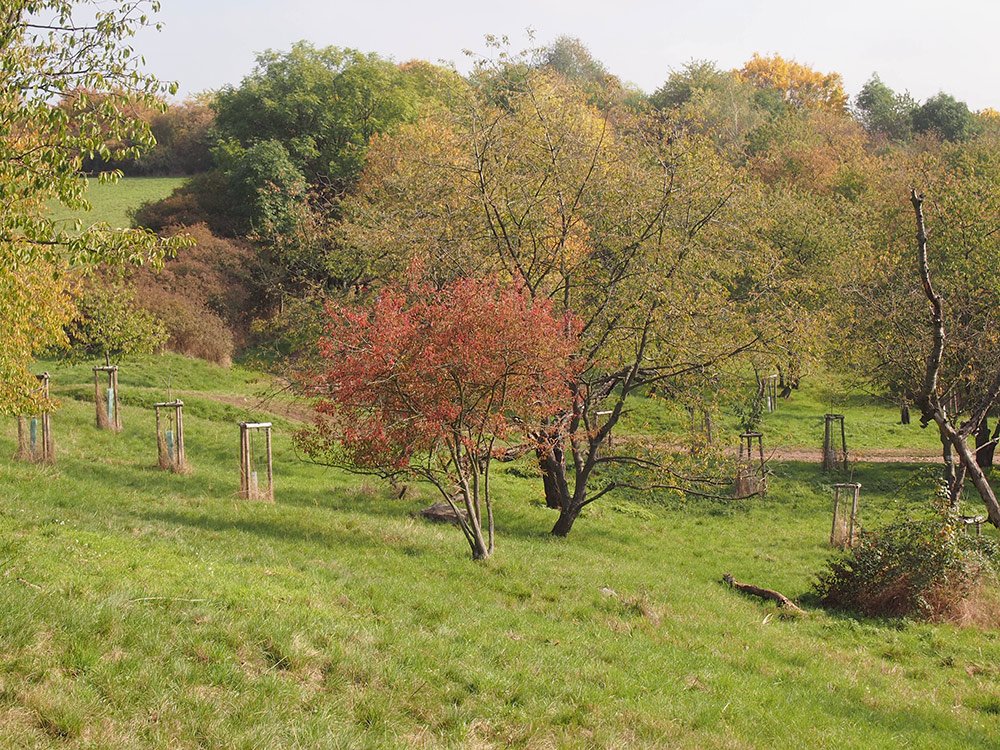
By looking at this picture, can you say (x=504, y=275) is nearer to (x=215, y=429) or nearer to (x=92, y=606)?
(x=215, y=429)

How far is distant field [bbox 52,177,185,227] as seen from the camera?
5809cm

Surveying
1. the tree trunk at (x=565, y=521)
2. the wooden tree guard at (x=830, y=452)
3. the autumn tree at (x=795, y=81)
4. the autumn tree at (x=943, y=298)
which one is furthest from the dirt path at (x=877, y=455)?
the autumn tree at (x=795, y=81)

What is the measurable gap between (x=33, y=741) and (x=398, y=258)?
20.8 metres

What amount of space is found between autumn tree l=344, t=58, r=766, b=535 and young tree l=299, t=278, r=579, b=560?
3680mm

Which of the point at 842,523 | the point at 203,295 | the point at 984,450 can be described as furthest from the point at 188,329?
the point at 984,450

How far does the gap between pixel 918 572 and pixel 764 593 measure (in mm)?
2826

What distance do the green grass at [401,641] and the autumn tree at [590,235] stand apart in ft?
14.2

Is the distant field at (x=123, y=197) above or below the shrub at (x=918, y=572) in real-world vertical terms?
above

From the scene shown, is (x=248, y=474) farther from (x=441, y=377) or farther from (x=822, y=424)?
(x=822, y=424)

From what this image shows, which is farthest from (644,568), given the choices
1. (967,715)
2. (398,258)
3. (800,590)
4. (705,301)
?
(398,258)

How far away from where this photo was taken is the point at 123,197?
216ft

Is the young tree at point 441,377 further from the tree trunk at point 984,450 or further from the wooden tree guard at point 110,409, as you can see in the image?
the tree trunk at point 984,450

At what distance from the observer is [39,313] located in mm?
19000

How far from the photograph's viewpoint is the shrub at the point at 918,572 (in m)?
17.0
